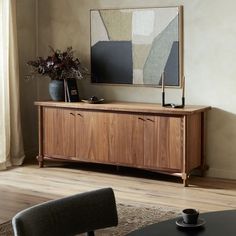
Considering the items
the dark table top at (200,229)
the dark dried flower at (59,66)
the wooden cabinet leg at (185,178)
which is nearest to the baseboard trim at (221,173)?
the wooden cabinet leg at (185,178)

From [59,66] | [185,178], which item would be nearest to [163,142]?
[185,178]

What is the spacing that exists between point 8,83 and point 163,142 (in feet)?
6.30

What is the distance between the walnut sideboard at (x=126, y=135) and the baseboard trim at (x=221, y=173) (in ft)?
0.41

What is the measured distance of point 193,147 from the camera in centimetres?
480

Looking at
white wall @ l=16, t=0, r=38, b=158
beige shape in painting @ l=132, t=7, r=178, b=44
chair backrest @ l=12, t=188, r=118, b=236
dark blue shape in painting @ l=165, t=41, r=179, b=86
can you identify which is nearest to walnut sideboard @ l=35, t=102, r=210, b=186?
dark blue shape in painting @ l=165, t=41, r=179, b=86

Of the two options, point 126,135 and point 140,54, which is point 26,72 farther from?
point 126,135

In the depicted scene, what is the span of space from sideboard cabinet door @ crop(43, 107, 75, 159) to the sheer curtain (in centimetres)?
40

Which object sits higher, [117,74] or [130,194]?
[117,74]

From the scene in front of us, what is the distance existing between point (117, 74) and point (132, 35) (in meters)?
0.46

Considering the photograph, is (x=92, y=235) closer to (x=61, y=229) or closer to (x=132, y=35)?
(x=61, y=229)

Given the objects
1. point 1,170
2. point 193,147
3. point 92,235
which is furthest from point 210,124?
point 92,235

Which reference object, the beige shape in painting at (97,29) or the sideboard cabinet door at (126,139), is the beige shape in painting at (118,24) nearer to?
A: the beige shape in painting at (97,29)

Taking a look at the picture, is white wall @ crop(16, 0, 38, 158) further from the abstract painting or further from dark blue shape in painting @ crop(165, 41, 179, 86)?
dark blue shape in painting @ crop(165, 41, 179, 86)

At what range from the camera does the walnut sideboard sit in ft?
15.3
